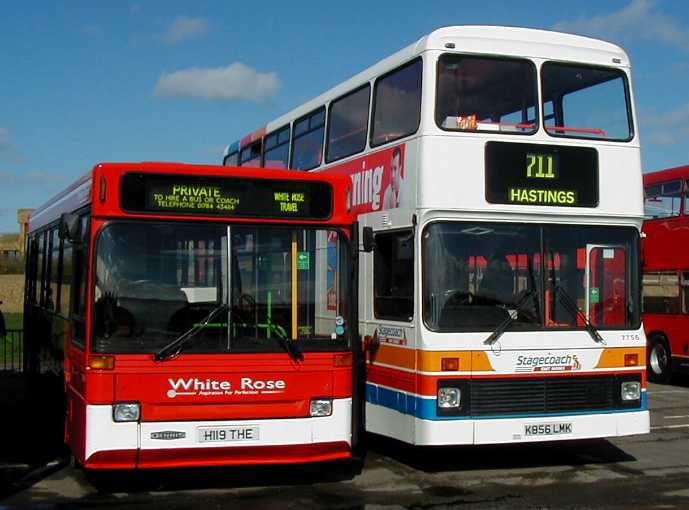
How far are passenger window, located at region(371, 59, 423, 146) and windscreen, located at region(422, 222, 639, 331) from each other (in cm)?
126

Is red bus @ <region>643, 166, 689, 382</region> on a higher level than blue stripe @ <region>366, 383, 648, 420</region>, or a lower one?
higher

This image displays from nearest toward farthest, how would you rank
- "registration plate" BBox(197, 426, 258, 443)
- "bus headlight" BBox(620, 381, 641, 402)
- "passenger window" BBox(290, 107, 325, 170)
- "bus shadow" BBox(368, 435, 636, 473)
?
"registration plate" BBox(197, 426, 258, 443) < "bus headlight" BBox(620, 381, 641, 402) < "bus shadow" BBox(368, 435, 636, 473) < "passenger window" BBox(290, 107, 325, 170)

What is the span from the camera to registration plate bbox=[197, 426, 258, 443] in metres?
Result: 8.73

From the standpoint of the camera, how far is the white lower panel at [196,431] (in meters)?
8.49

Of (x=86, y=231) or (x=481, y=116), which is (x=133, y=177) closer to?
(x=86, y=231)

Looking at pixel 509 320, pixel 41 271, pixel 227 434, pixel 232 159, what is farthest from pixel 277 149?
pixel 227 434

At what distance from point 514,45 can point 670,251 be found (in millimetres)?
11470

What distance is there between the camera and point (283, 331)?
908cm

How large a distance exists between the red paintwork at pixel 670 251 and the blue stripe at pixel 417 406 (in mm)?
10447

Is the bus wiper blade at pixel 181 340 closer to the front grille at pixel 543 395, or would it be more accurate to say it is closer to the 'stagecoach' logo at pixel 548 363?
the front grille at pixel 543 395

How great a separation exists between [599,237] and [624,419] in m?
1.91

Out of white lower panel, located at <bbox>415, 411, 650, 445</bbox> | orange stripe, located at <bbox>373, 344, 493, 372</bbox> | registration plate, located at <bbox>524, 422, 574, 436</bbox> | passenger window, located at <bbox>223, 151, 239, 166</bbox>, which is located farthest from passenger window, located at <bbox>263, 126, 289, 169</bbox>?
registration plate, located at <bbox>524, 422, 574, 436</bbox>

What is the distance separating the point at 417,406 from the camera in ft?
32.3

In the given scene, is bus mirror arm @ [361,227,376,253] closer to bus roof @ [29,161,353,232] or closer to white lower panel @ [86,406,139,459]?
bus roof @ [29,161,353,232]
